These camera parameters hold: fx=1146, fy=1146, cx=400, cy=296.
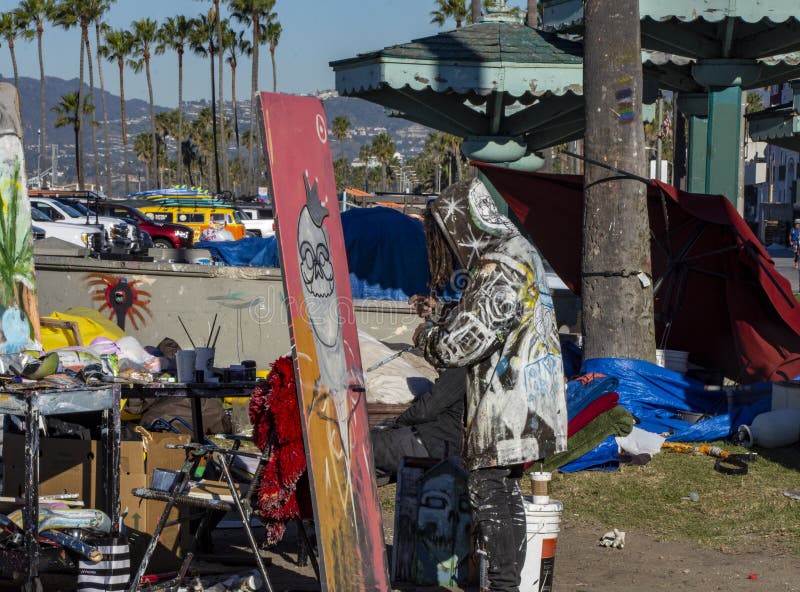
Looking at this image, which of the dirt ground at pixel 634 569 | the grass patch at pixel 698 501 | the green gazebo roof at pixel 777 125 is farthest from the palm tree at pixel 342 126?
the dirt ground at pixel 634 569

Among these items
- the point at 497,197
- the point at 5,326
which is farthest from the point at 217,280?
the point at 5,326

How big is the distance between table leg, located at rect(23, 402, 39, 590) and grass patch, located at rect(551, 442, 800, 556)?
336 centimetres

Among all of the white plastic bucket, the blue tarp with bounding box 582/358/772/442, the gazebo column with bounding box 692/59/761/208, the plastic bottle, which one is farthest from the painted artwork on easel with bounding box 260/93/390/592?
the gazebo column with bounding box 692/59/761/208

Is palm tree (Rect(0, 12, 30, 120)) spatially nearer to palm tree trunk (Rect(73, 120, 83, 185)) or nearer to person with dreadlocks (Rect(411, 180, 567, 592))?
palm tree trunk (Rect(73, 120, 83, 185))

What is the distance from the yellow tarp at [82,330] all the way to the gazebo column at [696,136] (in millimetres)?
6796

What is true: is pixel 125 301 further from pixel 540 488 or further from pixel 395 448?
pixel 540 488

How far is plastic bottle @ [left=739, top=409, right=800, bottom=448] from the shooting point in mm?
8312

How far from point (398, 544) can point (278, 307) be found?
658 centimetres

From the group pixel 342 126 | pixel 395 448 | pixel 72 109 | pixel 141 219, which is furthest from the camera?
pixel 342 126

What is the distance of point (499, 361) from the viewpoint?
456cm

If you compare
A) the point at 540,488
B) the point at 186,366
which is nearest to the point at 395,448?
the point at 186,366

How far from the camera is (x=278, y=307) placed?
11977 mm

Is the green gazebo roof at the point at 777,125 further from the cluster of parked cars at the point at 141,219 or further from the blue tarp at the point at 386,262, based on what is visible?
the blue tarp at the point at 386,262

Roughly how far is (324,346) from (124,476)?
1791mm
